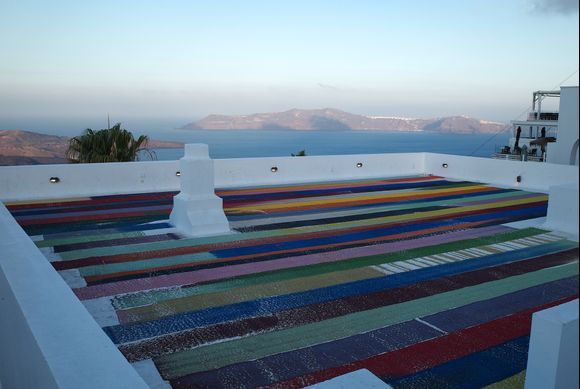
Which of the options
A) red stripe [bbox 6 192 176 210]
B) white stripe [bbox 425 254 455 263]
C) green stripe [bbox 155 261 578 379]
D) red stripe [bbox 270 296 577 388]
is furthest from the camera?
red stripe [bbox 6 192 176 210]

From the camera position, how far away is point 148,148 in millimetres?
A: 12883

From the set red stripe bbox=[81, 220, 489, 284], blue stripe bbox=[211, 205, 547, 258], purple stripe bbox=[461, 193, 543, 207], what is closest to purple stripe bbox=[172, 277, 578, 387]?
red stripe bbox=[81, 220, 489, 284]

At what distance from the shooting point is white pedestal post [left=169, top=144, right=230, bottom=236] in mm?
6691

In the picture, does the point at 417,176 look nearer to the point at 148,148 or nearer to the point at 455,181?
the point at 455,181

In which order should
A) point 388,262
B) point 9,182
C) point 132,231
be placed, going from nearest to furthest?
point 388,262 < point 132,231 < point 9,182

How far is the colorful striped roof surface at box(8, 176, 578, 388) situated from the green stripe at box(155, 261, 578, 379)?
14mm

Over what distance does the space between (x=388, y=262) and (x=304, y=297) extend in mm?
1424

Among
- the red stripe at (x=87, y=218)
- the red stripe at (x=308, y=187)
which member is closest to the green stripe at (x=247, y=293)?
the red stripe at (x=87, y=218)

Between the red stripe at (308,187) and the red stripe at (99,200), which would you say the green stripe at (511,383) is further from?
the red stripe at (99,200)

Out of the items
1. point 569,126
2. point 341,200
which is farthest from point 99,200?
point 569,126

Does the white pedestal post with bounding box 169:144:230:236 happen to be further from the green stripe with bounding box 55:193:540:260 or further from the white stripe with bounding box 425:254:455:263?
the white stripe with bounding box 425:254:455:263

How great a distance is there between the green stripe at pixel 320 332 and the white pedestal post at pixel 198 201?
9.99 feet

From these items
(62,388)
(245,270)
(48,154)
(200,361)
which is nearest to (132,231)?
(245,270)

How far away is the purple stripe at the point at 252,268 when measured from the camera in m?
4.66
